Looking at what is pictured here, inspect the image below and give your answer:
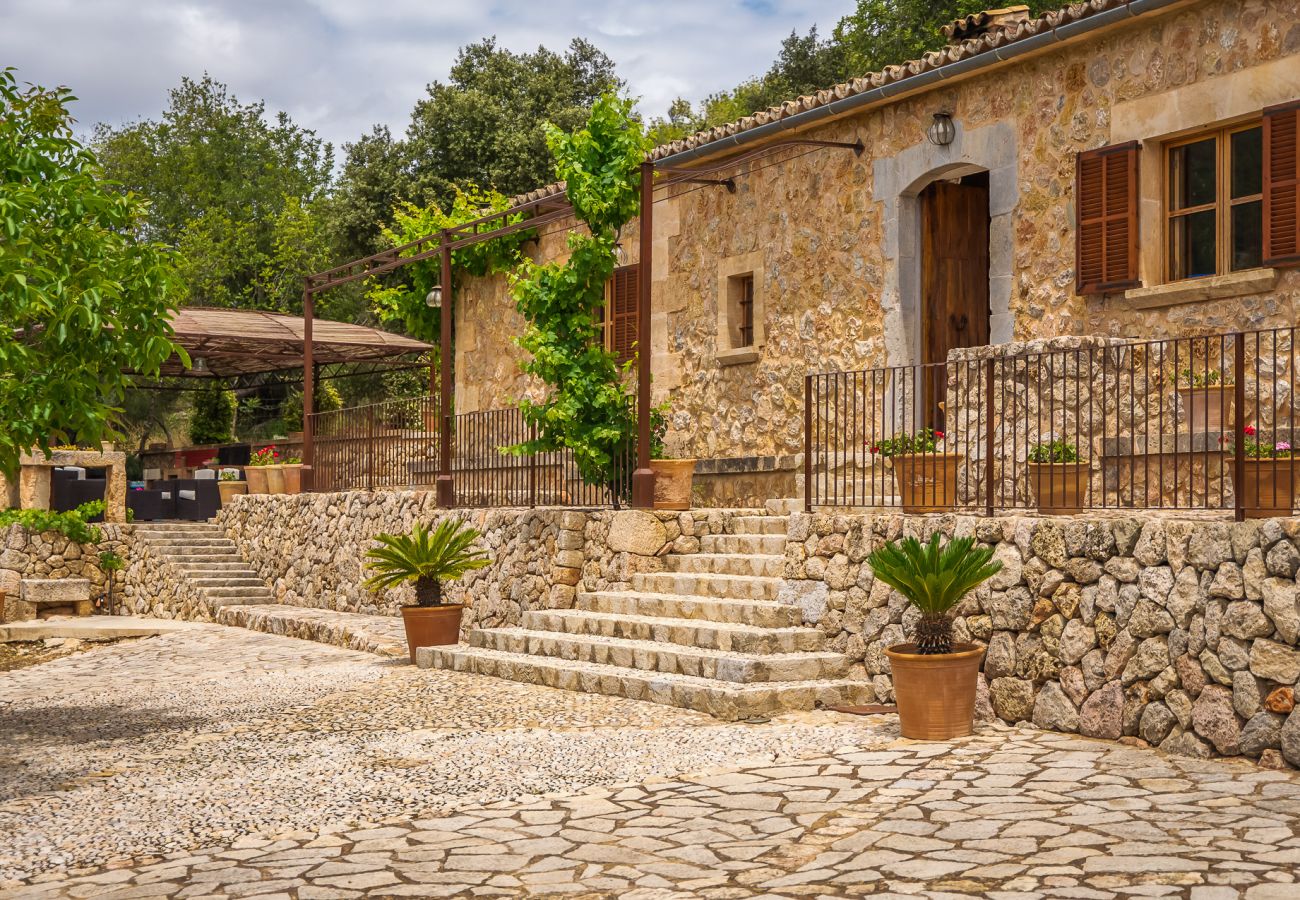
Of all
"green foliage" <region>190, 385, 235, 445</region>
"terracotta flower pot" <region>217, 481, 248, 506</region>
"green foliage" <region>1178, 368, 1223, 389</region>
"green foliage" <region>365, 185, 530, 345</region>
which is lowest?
"terracotta flower pot" <region>217, 481, 248, 506</region>

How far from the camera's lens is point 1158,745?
23.0 feet

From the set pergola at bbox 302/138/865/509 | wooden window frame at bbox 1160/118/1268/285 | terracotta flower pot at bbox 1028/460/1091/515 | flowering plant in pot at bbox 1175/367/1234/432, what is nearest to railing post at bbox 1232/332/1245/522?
terracotta flower pot at bbox 1028/460/1091/515

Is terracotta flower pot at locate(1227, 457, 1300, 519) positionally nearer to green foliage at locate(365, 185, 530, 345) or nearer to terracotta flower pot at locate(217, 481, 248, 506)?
green foliage at locate(365, 185, 530, 345)

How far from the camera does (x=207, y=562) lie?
59.0ft

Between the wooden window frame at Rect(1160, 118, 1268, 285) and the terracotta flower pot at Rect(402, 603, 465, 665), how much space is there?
20.3ft

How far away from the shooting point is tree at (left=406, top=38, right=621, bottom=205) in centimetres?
2562

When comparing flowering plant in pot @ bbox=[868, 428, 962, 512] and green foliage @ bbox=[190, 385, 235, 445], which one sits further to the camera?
green foliage @ bbox=[190, 385, 235, 445]

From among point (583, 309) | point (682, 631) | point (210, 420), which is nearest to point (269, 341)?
point (210, 420)

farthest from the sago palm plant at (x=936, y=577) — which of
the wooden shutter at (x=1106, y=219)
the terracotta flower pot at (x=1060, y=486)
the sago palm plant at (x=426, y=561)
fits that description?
the sago palm plant at (x=426, y=561)

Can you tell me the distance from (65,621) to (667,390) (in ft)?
26.9

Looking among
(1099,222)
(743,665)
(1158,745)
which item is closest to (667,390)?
(1099,222)

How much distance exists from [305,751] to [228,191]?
31.7 meters

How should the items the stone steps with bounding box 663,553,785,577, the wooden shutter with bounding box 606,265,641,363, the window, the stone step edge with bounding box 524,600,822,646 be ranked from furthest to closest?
the wooden shutter with bounding box 606,265,641,363
the stone steps with bounding box 663,553,785,577
the window
the stone step edge with bounding box 524,600,822,646

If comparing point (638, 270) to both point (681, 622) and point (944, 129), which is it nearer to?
point (944, 129)
